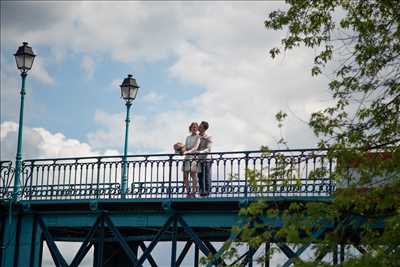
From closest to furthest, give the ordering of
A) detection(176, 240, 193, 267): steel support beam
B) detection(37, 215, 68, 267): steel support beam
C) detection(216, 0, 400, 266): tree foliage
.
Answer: detection(216, 0, 400, 266): tree foliage → detection(37, 215, 68, 267): steel support beam → detection(176, 240, 193, 267): steel support beam

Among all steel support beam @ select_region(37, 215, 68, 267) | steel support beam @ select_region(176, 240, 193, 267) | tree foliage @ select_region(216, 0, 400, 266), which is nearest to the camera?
tree foliage @ select_region(216, 0, 400, 266)

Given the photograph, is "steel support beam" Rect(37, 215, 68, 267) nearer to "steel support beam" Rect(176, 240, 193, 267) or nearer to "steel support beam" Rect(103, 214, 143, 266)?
"steel support beam" Rect(103, 214, 143, 266)

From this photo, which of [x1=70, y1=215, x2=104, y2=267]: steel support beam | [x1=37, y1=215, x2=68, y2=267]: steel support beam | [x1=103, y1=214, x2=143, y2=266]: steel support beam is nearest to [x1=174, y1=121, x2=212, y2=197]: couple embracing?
[x1=103, y1=214, x2=143, y2=266]: steel support beam

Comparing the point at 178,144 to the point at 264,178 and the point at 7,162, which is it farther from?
the point at 264,178

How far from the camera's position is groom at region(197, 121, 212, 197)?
25.4 metres

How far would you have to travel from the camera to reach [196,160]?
25.5 metres

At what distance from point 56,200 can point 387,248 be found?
1237 cm

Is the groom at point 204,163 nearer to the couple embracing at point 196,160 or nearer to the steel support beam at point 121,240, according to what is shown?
the couple embracing at point 196,160

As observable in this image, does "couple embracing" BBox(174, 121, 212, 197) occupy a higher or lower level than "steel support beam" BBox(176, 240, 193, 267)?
higher

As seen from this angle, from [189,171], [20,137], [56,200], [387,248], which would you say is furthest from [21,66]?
[387,248]

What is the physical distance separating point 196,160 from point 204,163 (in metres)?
0.23

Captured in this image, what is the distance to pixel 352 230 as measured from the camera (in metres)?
18.9

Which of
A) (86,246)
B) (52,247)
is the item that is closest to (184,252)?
(86,246)

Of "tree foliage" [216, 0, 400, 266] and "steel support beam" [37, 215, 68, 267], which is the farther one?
"steel support beam" [37, 215, 68, 267]
